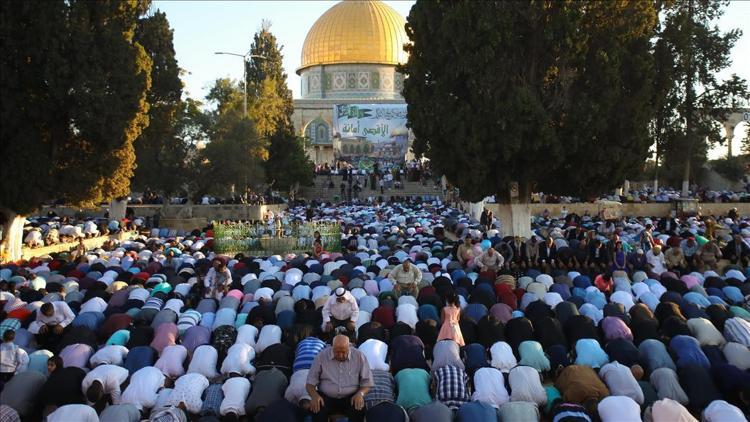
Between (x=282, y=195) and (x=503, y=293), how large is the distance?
28779 mm

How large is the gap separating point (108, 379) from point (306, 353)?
6.39ft

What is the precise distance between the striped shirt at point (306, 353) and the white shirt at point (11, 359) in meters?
2.93

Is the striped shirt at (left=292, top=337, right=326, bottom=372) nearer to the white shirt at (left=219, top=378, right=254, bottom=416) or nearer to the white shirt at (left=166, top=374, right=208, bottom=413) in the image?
the white shirt at (left=219, top=378, right=254, bottom=416)

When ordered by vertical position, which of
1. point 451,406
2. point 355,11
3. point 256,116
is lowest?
point 451,406

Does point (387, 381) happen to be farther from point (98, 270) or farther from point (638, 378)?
point (98, 270)

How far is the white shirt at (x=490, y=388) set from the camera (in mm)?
6891

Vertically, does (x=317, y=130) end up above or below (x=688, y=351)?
above

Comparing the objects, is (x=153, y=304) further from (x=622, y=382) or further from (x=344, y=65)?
(x=344, y=65)

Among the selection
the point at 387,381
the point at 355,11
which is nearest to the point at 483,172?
the point at 387,381

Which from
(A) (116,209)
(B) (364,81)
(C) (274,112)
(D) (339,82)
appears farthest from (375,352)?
(D) (339,82)

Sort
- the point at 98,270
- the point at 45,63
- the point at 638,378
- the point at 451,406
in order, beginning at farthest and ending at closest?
the point at 45,63, the point at 98,270, the point at 638,378, the point at 451,406

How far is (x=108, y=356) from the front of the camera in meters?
7.78

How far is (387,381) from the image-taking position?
22.5 ft

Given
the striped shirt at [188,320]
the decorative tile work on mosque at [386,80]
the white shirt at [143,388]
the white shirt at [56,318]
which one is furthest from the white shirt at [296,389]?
the decorative tile work on mosque at [386,80]
